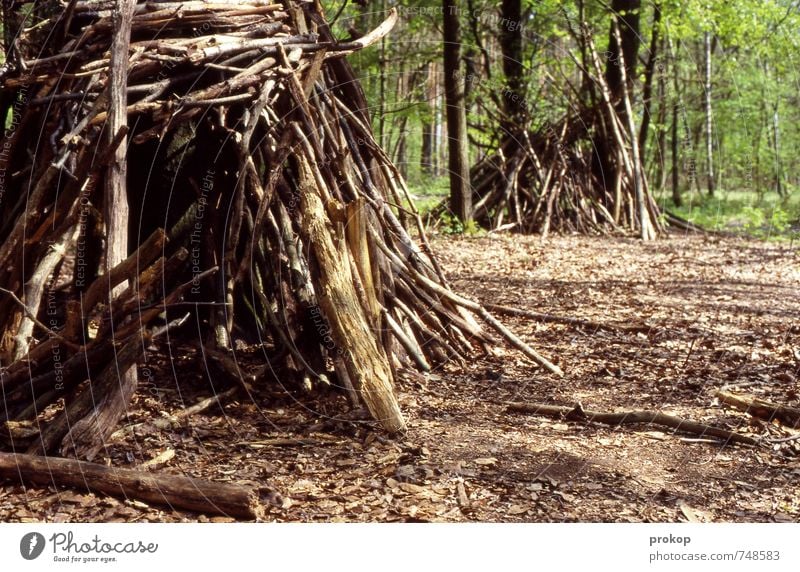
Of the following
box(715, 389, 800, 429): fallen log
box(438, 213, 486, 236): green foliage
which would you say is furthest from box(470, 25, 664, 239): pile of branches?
box(715, 389, 800, 429): fallen log

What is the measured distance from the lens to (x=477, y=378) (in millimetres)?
4336

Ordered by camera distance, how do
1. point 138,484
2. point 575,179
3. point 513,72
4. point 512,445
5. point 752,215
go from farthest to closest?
point 575,179, point 513,72, point 752,215, point 512,445, point 138,484

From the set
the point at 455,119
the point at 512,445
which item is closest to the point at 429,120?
the point at 455,119

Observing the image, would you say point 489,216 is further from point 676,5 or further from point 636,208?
point 676,5

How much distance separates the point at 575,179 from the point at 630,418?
812 cm

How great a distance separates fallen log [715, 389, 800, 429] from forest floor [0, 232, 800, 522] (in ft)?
0.28

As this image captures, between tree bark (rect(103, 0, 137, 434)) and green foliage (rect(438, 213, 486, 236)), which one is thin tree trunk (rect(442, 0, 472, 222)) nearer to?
green foliage (rect(438, 213, 486, 236))

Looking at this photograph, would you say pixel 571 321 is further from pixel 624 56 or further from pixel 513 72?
pixel 624 56

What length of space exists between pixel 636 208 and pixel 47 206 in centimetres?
896

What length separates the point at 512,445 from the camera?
3326mm

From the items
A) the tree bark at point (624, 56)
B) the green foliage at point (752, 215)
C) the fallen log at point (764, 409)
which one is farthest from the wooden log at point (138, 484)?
the tree bark at point (624, 56)

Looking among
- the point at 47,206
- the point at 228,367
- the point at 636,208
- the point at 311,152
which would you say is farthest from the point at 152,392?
the point at 636,208

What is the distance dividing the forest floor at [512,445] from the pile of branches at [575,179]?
5.46 meters

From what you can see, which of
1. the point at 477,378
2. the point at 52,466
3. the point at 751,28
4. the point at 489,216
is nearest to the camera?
the point at 52,466
